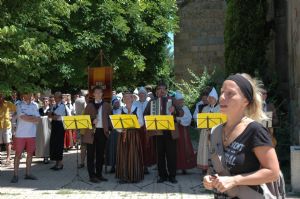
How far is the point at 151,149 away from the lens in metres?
11.9

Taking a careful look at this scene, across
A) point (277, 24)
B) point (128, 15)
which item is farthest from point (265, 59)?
point (128, 15)

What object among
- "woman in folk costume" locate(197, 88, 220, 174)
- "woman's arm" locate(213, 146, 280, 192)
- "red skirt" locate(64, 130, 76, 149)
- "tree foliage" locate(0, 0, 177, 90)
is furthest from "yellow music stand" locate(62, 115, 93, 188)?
"woman's arm" locate(213, 146, 280, 192)

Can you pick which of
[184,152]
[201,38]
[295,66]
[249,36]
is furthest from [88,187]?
[201,38]

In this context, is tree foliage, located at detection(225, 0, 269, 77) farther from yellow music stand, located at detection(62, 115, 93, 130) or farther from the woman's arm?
the woman's arm

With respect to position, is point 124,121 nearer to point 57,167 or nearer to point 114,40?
point 57,167

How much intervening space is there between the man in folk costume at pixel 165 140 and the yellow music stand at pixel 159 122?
73 cm

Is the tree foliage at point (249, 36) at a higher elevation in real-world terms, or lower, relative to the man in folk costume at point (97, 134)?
higher

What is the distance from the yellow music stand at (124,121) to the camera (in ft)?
32.1

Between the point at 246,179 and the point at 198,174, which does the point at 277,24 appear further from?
the point at 246,179

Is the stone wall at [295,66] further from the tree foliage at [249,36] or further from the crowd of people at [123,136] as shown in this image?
the crowd of people at [123,136]

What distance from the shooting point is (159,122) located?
9.40 meters

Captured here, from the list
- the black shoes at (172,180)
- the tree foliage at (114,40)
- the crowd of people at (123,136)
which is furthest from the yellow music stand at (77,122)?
the tree foliage at (114,40)

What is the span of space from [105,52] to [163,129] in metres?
11.0

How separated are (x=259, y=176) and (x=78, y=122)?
7.48 metres
